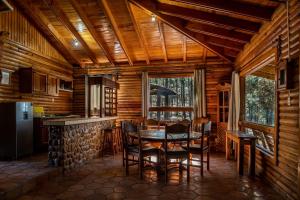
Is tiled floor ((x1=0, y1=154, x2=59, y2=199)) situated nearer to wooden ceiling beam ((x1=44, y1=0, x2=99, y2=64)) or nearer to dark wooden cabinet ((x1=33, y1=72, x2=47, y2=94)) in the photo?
dark wooden cabinet ((x1=33, y1=72, x2=47, y2=94))

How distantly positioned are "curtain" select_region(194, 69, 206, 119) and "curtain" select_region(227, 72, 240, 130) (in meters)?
1.05

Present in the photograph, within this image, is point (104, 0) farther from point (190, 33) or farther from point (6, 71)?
point (6, 71)

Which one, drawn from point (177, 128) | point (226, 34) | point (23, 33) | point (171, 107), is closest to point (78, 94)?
point (23, 33)

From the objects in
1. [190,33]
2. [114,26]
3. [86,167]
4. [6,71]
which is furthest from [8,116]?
[190,33]

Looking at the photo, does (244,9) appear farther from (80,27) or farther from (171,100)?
(171,100)

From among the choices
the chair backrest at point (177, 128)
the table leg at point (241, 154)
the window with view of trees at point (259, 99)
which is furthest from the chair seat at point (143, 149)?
the window with view of trees at point (259, 99)

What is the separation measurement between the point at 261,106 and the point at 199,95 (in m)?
2.10

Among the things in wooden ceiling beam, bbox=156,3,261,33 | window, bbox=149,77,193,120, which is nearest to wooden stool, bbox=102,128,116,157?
window, bbox=149,77,193,120

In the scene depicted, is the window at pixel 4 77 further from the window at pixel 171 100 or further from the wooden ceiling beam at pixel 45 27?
the window at pixel 171 100

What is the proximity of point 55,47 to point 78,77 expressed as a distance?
1419 millimetres

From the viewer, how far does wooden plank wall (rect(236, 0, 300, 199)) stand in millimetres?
2951

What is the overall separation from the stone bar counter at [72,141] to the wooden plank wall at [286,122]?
388 cm

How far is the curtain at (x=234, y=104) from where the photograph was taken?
585 centimetres

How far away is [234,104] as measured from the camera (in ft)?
19.6
